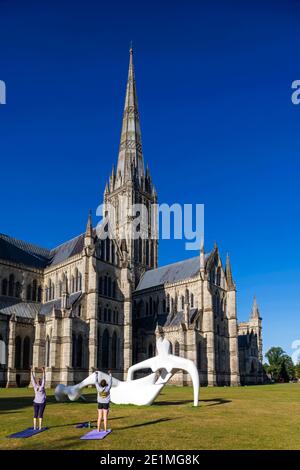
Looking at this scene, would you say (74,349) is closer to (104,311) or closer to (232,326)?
(104,311)

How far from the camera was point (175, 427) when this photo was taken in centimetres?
1709

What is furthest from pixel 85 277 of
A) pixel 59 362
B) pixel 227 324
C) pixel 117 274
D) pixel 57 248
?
pixel 227 324

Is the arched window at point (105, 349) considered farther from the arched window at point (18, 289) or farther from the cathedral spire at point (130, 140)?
the cathedral spire at point (130, 140)

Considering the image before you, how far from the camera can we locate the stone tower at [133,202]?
3346 inches

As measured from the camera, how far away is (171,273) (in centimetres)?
7544

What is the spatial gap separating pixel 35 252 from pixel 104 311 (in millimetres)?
19412

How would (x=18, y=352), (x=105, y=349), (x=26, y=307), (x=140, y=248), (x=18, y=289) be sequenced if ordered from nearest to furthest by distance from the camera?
1. (x=18, y=352)
2. (x=105, y=349)
3. (x=26, y=307)
4. (x=18, y=289)
5. (x=140, y=248)

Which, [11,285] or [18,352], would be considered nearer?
[18,352]

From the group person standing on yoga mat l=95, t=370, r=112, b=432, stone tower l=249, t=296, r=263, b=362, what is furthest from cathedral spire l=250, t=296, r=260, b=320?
person standing on yoga mat l=95, t=370, r=112, b=432

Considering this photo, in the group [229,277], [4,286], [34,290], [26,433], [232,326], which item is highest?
[229,277]

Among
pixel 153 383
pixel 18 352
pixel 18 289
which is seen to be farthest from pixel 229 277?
pixel 153 383
